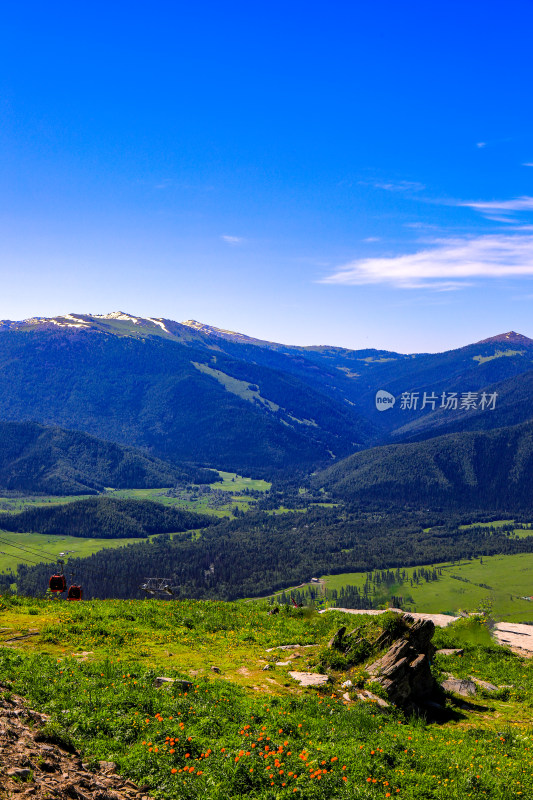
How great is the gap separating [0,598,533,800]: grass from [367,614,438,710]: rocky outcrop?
1.57 meters

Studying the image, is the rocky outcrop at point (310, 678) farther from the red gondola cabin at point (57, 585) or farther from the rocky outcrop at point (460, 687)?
the red gondola cabin at point (57, 585)

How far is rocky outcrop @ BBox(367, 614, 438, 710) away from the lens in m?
25.7

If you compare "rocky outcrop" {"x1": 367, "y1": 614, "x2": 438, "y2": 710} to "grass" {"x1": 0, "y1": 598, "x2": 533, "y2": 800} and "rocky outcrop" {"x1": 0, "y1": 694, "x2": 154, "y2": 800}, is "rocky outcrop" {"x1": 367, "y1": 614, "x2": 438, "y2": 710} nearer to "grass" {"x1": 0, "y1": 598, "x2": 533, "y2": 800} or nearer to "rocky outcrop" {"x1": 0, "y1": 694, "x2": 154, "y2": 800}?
"grass" {"x1": 0, "y1": 598, "x2": 533, "y2": 800}

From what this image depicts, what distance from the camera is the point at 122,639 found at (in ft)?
107

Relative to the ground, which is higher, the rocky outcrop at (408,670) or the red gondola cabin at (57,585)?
the rocky outcrop at (408,670)

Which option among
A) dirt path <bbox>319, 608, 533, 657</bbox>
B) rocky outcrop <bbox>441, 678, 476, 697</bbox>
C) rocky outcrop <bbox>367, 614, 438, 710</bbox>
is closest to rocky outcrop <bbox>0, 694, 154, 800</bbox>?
rocky outcrop <bbox>367, 614, 438, 710</bbox>

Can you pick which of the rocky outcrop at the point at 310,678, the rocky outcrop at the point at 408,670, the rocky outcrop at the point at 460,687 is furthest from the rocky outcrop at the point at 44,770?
the rocky outcrop at the point at 460,687

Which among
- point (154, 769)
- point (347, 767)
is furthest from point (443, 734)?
point (154, 769)

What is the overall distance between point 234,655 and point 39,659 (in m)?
11.6

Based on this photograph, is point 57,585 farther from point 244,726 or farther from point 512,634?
point 512,634

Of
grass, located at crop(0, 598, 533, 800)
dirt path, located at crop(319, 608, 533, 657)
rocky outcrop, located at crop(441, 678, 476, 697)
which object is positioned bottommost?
dirt path, located at crop(319, 608, 533, 657)

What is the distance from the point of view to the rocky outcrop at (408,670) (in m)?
25.7

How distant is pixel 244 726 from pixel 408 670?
10055 millimetres

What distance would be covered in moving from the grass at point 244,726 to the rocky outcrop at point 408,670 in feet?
5.14
